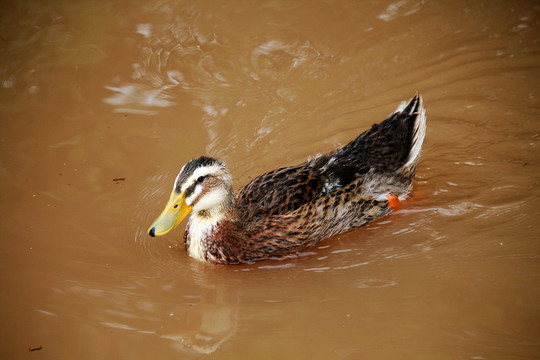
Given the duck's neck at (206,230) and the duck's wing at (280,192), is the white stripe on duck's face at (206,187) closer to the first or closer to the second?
the duck's neck at (206,230)

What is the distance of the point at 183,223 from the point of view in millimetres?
5602

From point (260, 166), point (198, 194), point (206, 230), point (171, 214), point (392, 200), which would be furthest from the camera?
point (260, 166)

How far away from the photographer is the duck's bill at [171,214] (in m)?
4.57

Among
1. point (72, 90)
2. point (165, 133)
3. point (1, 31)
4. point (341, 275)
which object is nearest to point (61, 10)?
point (1, 31)

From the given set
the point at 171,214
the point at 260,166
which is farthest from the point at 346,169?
the point at 171,214

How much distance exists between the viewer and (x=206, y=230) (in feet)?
16.3

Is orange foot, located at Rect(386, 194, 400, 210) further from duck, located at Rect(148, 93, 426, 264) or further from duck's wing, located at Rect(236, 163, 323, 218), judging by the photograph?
duck's wing, located at Rect(236, 163, 323, 218)

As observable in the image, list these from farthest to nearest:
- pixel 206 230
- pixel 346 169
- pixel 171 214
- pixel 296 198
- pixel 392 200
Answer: pixel 392 200, pixel 346 169, pixel 296 198, pixel 206 230, pixel 171 214

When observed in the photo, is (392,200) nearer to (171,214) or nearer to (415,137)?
(415,137)

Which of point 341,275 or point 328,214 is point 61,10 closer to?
point 328,214

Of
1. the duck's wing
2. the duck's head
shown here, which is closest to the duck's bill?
the duck's head

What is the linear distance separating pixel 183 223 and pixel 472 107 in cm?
364

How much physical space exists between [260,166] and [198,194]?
4.57ft

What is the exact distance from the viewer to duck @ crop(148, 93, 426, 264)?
4806 millimetres
